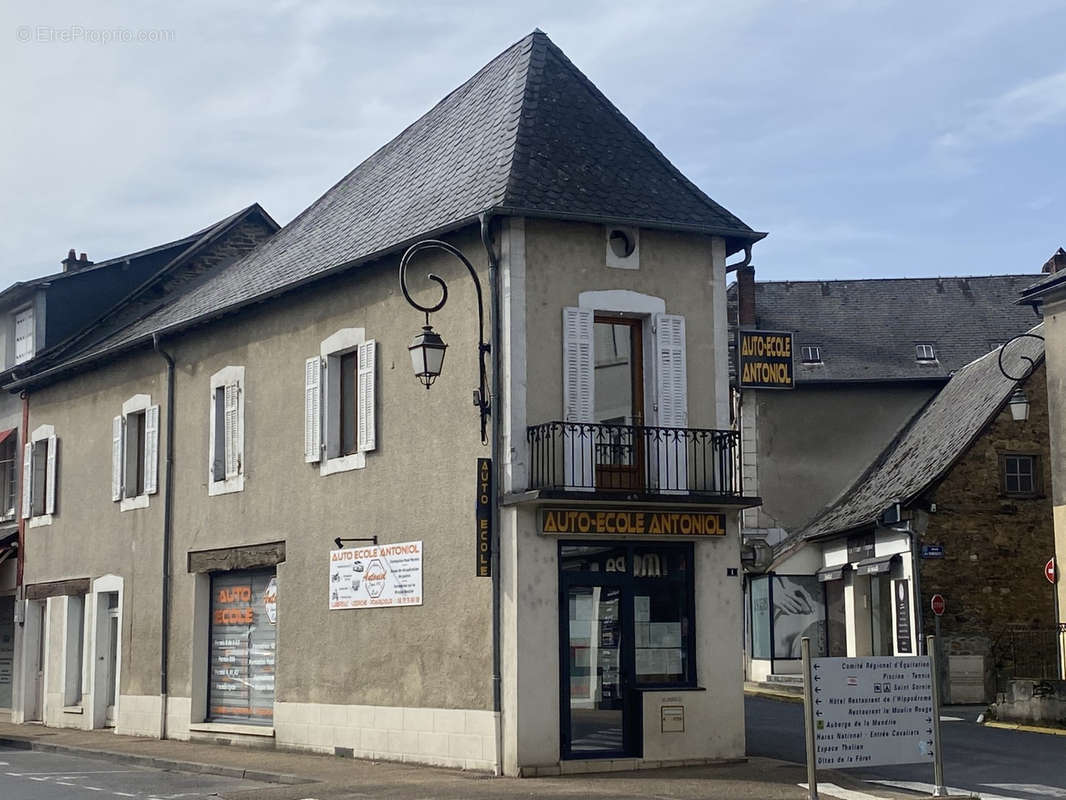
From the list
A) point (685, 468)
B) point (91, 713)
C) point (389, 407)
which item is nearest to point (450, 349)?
point (389, 407)

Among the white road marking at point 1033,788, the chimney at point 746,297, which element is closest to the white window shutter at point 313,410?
the white road marking at point 1033,788

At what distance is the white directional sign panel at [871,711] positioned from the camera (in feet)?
38.1

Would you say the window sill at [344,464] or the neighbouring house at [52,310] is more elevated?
the neighbouring house at [52,310]

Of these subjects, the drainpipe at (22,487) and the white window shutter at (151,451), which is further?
the drainpipe at (22,487)

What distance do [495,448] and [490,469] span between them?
26 cm

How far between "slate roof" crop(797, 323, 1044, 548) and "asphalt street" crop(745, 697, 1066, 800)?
21.1ft

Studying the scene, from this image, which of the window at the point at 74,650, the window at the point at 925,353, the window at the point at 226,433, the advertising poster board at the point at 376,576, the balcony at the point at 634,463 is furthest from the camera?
the window at the point at 925,353

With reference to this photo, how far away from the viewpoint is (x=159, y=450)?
23250 mm

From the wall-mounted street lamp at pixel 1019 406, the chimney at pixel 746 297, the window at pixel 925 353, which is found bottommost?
the wall-mounted street lamp at pixel 1019 406

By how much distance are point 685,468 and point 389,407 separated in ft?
12.5

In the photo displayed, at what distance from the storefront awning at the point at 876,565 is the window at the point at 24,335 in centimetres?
1736

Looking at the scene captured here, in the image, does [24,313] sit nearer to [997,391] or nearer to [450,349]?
[450,349]

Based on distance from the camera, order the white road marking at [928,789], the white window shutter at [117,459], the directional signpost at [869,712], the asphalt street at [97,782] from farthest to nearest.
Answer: the white window shutter at [117,459] → the asphalt street at [97,782] → the white road marking at [928,789] → the directional signpost at [869,712]

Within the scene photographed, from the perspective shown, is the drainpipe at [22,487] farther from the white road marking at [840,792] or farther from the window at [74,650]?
the white road marking at [840,792]
